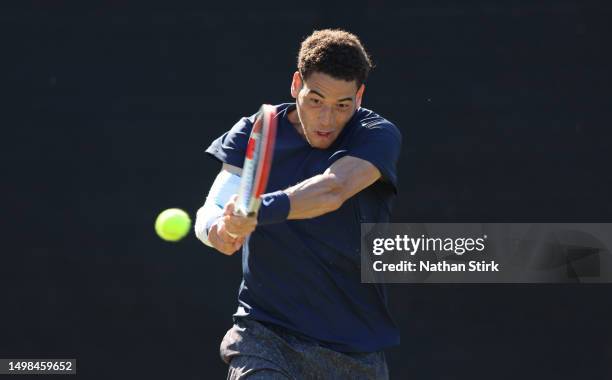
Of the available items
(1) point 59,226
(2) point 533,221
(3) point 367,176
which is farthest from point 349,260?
(1) point 59,226

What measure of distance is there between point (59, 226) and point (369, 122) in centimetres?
220

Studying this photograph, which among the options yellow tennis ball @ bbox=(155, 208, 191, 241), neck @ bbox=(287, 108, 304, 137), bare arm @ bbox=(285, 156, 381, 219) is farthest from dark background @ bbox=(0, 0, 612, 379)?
bare arm @ bbox=(285, 156, 381, 219)

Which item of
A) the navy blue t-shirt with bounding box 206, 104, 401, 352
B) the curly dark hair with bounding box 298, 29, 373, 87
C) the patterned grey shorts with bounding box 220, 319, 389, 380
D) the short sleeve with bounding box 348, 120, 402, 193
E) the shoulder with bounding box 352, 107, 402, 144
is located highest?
the curly dark hair with bounding box 298, 29, 373, 87

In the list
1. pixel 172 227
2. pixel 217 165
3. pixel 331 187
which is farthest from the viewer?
pixel 217 165

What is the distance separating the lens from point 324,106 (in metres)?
3.38

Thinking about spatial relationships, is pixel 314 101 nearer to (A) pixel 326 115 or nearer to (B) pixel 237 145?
(A) pixel 326 115

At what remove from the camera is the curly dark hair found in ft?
11.1

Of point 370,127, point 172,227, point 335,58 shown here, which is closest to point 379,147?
point 370,127

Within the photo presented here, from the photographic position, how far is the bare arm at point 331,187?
3.06m

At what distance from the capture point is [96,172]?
5.12 m

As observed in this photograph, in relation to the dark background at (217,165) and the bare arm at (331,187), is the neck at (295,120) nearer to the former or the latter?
the bare arm at (331,187)

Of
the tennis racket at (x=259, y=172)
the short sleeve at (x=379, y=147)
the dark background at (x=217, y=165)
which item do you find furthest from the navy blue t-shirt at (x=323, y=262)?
A: the dark background at (x=217, y=165)

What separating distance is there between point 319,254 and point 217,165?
1.78 meters

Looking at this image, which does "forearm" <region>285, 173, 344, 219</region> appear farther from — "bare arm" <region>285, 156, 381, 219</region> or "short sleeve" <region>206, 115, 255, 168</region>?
"short sleeve" <region>206, 115, 255, 168</region>
